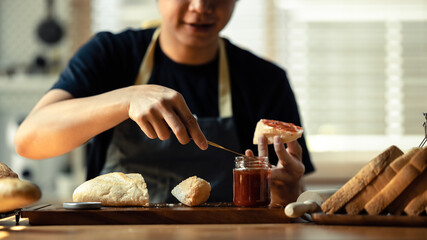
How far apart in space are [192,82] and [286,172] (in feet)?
2.05

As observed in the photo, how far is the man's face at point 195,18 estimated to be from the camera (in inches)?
68.7

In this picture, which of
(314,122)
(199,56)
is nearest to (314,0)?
(314,122)

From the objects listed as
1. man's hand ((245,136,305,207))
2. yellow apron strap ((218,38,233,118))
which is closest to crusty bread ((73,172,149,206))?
man's hand ((245,136,305,207))

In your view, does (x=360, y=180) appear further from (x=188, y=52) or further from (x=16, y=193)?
(x=188, y=52)

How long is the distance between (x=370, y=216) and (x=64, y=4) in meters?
3.32

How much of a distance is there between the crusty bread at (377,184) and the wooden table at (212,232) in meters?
0.06

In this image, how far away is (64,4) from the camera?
388 cm

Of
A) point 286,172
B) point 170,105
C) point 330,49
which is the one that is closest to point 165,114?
point 170,105

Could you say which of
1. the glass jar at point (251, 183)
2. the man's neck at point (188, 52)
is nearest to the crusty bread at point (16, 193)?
the glass jar at point (251, 183)

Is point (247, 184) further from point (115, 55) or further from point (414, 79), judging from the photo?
point (414, 79)

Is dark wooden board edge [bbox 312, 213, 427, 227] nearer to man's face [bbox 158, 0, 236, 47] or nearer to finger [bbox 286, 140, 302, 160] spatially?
finger [bbox 286, 140, 302, 160]

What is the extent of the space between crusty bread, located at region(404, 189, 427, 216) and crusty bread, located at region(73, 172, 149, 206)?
0.64 metres

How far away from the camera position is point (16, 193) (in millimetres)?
1085

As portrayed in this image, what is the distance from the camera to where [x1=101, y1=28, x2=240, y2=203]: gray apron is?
1.80 metres
